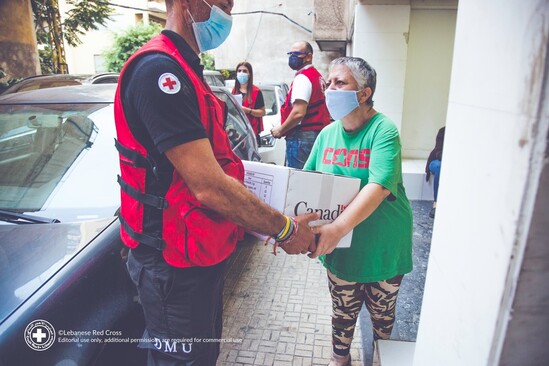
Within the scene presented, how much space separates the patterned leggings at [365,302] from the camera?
83.0 inches

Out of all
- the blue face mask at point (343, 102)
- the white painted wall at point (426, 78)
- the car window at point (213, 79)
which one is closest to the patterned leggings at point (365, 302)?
the blue face mask at point (343, 102)

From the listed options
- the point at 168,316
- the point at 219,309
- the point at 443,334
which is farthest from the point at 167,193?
the point at 443,334

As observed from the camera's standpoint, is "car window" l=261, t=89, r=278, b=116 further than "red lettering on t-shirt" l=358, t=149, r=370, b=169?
Yes

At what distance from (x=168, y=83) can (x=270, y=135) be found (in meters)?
4.73

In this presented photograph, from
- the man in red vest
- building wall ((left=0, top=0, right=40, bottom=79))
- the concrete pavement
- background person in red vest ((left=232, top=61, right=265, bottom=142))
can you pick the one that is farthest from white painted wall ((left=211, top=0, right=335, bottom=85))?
the man in red vest

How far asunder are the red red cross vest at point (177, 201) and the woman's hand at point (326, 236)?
1.54 feet

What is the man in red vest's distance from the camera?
1.30m

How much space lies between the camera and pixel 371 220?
6.50 ft

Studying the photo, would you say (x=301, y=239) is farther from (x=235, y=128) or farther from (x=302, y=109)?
(x=302, y=109)

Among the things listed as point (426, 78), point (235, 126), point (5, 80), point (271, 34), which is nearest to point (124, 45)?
point (271, 34)

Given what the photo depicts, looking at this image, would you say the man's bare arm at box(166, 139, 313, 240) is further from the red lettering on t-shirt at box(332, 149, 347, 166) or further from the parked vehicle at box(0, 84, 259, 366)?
the parked vehicle at box(0, 84, 259, 366)

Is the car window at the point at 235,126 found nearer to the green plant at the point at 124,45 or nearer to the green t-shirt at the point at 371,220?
the green t-shirt at the point at 371,220

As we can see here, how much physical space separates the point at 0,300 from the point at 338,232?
1.37 m

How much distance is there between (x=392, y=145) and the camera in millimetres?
1820
